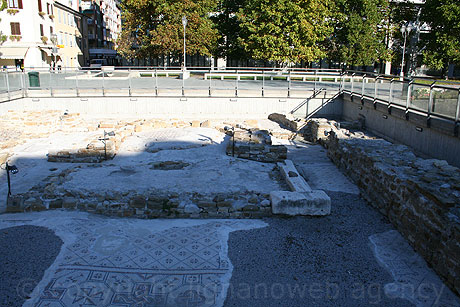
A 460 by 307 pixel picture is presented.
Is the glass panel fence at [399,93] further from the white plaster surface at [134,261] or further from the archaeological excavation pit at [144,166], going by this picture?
the white plaster surface at [134,261]

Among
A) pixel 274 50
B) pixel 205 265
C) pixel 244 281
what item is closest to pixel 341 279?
pixel 244 281

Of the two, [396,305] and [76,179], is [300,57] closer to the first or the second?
[76,179]

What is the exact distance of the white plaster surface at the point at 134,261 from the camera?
18.7 feet

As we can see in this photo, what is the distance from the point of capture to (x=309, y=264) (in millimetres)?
6629

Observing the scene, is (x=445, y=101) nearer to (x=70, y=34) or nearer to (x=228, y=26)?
(x=228, y=26)

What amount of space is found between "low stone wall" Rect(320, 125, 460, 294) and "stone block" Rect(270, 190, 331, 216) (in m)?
1.40

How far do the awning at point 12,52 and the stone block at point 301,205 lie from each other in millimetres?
38529

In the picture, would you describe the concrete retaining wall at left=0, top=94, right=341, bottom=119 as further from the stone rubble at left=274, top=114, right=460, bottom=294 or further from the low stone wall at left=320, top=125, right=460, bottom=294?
the low stone wall at left=320, top=125, right=460, bottom=294

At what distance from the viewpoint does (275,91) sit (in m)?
21.7

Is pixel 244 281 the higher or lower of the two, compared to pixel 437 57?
lower

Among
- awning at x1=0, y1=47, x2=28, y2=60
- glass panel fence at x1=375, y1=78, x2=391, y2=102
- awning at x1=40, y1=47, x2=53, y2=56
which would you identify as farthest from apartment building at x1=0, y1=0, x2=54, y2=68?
glass panel fence at x1=375, y1=78, x2=391, y2=102

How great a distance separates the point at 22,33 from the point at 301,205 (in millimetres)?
40508

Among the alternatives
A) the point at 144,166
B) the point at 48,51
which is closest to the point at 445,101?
the point at 144,166

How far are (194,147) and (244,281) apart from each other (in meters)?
8.96
